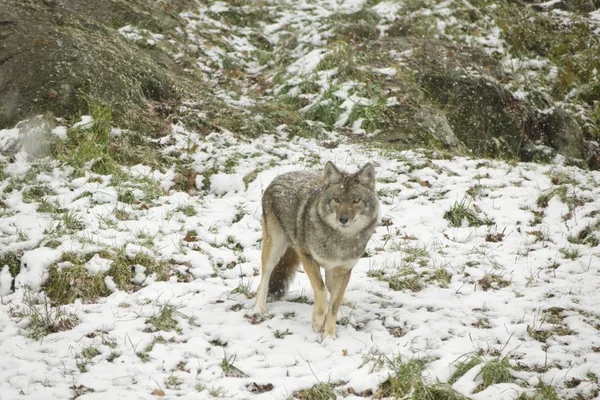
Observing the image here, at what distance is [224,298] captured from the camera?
226 inches

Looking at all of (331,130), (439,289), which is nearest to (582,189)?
(439,289)

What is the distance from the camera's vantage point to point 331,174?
513cm

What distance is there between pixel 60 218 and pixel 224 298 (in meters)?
2.50

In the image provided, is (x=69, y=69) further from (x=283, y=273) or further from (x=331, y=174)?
(x=331, y=174)

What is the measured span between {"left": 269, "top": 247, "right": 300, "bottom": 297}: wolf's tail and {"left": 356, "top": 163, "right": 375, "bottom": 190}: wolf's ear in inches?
46.1

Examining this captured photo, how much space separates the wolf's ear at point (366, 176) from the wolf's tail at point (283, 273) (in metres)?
1.17

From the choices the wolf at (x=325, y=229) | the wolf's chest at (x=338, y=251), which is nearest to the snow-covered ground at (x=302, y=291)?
the wolf at (x=325, y=229)

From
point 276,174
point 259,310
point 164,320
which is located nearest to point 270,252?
point 259,310

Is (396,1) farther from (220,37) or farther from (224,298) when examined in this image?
(224,298)

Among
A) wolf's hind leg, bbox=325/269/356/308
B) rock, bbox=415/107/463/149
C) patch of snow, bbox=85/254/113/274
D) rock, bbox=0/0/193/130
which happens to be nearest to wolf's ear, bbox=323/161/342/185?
wolf's hind leg, bbox=325/269/356/308

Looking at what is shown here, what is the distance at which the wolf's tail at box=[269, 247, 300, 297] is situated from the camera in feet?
18.9

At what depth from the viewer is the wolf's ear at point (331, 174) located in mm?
5074

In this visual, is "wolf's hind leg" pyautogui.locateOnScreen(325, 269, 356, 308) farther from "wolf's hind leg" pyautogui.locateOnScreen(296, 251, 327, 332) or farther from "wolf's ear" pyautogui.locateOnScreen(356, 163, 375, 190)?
"wolf's ear" pyautogui.locateOnScreen(356, 163, 375, 190)

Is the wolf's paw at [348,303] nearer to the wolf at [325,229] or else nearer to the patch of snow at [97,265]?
the wolf at [325,229]
